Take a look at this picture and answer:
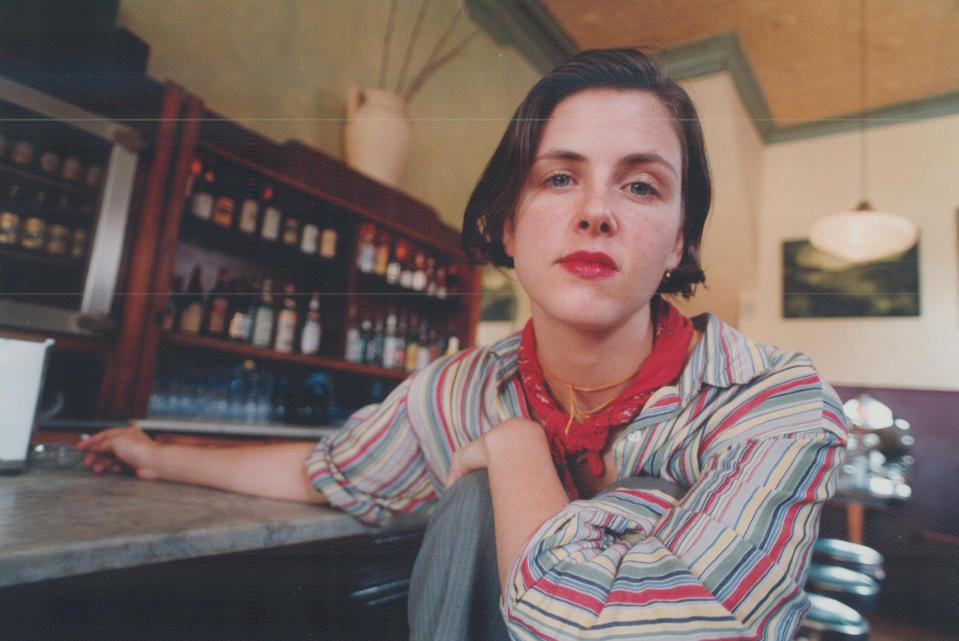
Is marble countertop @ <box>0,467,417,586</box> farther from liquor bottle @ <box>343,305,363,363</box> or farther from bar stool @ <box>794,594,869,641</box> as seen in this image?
liquor bottle @ <box>343,305,363,363</box>

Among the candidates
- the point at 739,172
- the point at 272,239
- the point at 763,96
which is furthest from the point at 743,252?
the point at 272,239

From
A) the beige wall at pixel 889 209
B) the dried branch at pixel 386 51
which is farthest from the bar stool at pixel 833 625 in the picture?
the dried branch at pixel 386 51

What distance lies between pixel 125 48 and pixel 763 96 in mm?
1471

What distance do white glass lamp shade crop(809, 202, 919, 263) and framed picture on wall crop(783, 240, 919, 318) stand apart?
0.03 m

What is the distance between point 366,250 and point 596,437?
1.66 m

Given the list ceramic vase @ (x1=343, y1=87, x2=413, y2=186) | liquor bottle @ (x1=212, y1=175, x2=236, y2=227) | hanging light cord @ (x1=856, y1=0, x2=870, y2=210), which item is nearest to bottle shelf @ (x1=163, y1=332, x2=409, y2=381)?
liquor bottle @ (x1=212, y1=175, x2=236, y2=227)

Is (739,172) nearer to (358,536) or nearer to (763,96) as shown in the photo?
(763,96)

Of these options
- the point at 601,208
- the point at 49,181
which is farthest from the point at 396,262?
the point at 601,208

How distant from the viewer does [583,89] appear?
653 millimetres

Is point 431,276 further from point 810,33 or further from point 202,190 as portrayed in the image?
point 810,33

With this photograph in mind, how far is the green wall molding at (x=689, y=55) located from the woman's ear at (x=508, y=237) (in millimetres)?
196

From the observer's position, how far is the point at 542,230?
617mm

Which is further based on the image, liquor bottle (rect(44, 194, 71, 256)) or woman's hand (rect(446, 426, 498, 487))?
liquor bottle (rect(44, 194, 71, 256))

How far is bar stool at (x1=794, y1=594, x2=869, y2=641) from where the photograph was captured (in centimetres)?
100
